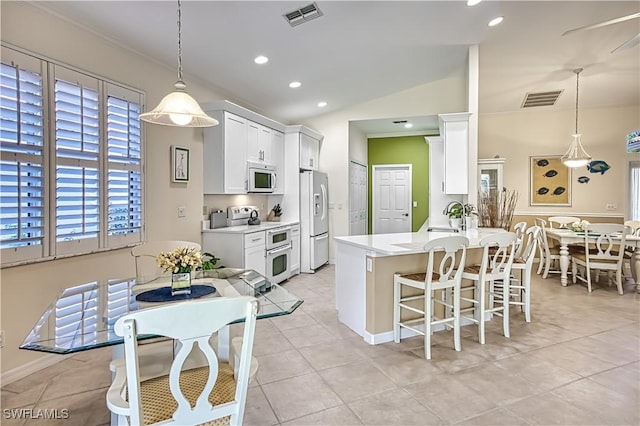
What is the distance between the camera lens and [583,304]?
4.32 metres

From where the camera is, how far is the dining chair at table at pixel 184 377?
1184 millimetres

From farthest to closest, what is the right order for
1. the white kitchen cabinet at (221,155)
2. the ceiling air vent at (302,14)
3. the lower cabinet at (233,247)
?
the white kitchen cabinet at (221,155) → the lower cabinet at (233,247) → the ceiling air vent at (302,14)

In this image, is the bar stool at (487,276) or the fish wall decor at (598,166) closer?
the bar stool at (487,276)

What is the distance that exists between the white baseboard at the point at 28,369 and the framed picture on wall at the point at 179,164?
1.99 metres

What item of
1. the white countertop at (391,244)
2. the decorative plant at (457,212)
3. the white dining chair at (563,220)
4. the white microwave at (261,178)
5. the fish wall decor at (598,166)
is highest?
the fish wall decor at (598,166)

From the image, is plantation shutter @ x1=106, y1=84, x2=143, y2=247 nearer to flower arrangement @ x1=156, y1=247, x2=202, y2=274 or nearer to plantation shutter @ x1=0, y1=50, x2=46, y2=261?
plantation shutter @ x1=0, y1=50, x2=46, y2=261

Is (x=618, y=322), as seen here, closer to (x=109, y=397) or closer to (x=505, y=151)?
(x=505, y=151)

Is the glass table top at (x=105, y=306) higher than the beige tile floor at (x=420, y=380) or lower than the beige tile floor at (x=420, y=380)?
higher

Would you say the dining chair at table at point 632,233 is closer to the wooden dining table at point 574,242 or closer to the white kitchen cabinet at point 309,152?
the wooden dining table at point 574,242

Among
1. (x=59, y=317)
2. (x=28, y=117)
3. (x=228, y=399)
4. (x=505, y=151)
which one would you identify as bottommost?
(x=228, y=399)

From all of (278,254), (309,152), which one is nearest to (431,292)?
(278,254)

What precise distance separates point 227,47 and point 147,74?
873mm

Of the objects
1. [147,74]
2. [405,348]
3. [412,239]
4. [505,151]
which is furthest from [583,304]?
[147,74]

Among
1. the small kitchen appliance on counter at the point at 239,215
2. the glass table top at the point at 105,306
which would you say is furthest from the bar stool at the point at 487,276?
the small kitchen appliance on counter at the point at 239,215
